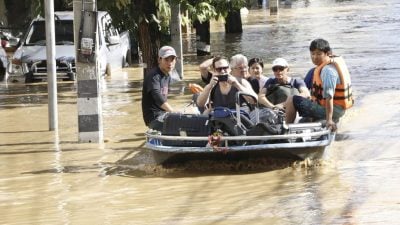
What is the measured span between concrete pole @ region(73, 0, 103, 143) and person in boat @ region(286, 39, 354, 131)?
307 centimetres

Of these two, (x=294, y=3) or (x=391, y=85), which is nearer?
(x=391, y=85)

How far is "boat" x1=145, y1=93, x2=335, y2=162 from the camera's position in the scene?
10109 millimetres

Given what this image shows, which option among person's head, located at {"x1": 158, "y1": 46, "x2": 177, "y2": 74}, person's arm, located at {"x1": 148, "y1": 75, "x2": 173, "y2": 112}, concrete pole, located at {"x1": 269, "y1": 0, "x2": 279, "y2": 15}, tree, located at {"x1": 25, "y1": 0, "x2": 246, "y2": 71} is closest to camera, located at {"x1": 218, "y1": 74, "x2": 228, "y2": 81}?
person's head, located at {"x1": 158, "y1": 46, "x2": 177, "y2": 74}

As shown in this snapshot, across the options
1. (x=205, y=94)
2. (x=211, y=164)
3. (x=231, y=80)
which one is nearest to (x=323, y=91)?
(x=231, y=80)

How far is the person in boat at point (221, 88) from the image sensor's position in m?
10.9

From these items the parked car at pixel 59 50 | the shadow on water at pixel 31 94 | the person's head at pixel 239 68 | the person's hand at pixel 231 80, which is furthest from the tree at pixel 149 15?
the person's hand at pixel 231 80

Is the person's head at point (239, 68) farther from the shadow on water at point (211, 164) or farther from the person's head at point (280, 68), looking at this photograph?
the shadow on water at point (211, 164)

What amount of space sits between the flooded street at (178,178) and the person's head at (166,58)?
1173 mm

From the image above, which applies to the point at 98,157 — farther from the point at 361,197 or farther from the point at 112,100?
the point at 112,100

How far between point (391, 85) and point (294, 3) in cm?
4854

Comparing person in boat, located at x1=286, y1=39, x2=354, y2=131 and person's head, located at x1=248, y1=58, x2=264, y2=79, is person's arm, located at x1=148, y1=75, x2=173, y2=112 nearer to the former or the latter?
person in boat, located at x1=286, y1=39, x2=354, y2=131

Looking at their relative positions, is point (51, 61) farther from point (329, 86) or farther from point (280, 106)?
point (329, 86)

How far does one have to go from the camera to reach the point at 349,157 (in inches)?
440

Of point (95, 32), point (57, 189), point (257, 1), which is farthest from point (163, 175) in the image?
point (257, 1)
